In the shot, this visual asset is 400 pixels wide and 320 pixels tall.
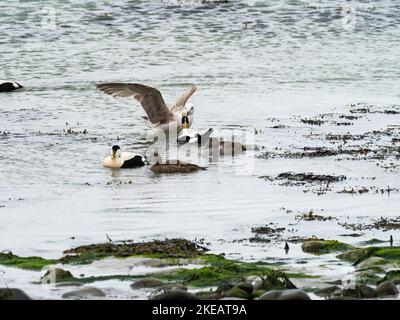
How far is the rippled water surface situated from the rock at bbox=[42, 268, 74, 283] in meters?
1.19

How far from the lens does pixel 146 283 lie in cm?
981

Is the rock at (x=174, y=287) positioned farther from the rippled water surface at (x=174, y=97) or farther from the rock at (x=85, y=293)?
the rippled water surface at (x=174, y=97)

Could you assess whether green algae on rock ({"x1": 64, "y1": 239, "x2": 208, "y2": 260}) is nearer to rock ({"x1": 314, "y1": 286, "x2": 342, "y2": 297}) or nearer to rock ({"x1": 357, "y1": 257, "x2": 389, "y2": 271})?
rock ({"x1": 357, "y1": 257, "x2": 389, "y2": 271})

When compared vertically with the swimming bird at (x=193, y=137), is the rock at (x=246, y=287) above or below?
below

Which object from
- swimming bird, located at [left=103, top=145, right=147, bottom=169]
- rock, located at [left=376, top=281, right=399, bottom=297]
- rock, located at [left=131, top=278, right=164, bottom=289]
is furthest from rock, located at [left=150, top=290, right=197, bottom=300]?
swimming bird, located at [left=103, top=145, right=147, bottom=169]

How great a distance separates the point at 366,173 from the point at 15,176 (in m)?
4.92

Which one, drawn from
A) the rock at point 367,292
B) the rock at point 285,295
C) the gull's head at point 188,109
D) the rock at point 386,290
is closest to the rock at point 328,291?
the rock at point 367,292

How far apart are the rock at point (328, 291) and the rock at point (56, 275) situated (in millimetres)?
2195

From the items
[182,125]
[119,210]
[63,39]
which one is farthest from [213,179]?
[63,39]

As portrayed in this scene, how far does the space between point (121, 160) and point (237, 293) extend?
26.2 ft

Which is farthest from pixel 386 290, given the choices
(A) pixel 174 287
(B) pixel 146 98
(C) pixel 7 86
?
(C) pixel 7 86

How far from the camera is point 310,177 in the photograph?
15.6 m

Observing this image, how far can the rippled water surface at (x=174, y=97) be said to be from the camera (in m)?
13.2

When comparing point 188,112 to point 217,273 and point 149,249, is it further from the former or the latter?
point 217,273
